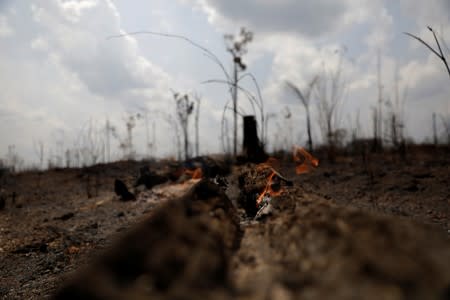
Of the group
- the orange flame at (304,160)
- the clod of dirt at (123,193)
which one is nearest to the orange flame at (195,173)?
the clod of dirt at (123,193)

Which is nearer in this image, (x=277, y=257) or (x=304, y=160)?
(x=277, y=257)

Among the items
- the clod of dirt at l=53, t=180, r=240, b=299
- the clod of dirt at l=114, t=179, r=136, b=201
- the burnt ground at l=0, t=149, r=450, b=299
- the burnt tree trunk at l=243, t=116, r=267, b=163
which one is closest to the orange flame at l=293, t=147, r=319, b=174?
the burnt tree trunk at l=243, t=116, r=267, b=163

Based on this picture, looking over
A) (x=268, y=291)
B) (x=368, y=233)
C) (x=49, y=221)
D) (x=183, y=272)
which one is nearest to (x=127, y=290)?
(x=183, y=272)

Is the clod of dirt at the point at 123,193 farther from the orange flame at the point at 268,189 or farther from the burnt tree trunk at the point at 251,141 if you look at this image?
the orange flame at the point at 268,189

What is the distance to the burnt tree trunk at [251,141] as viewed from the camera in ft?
19.8

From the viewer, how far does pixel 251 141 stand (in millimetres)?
6102

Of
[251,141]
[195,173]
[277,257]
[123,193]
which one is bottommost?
[123,193]

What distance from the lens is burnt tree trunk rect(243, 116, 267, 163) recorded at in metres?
6.04

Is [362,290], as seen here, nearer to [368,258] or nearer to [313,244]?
[368,258]

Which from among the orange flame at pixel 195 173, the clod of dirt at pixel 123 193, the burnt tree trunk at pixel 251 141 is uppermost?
the burnt tree trunk at pixel 251 141

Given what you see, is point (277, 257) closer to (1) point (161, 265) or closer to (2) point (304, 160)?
(1) point (161, 265)

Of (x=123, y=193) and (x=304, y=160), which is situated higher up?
(x=304, y=160)

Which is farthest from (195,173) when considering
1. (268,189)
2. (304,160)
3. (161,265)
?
(161,265)

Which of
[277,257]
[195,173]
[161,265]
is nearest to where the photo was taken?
[161,265]
